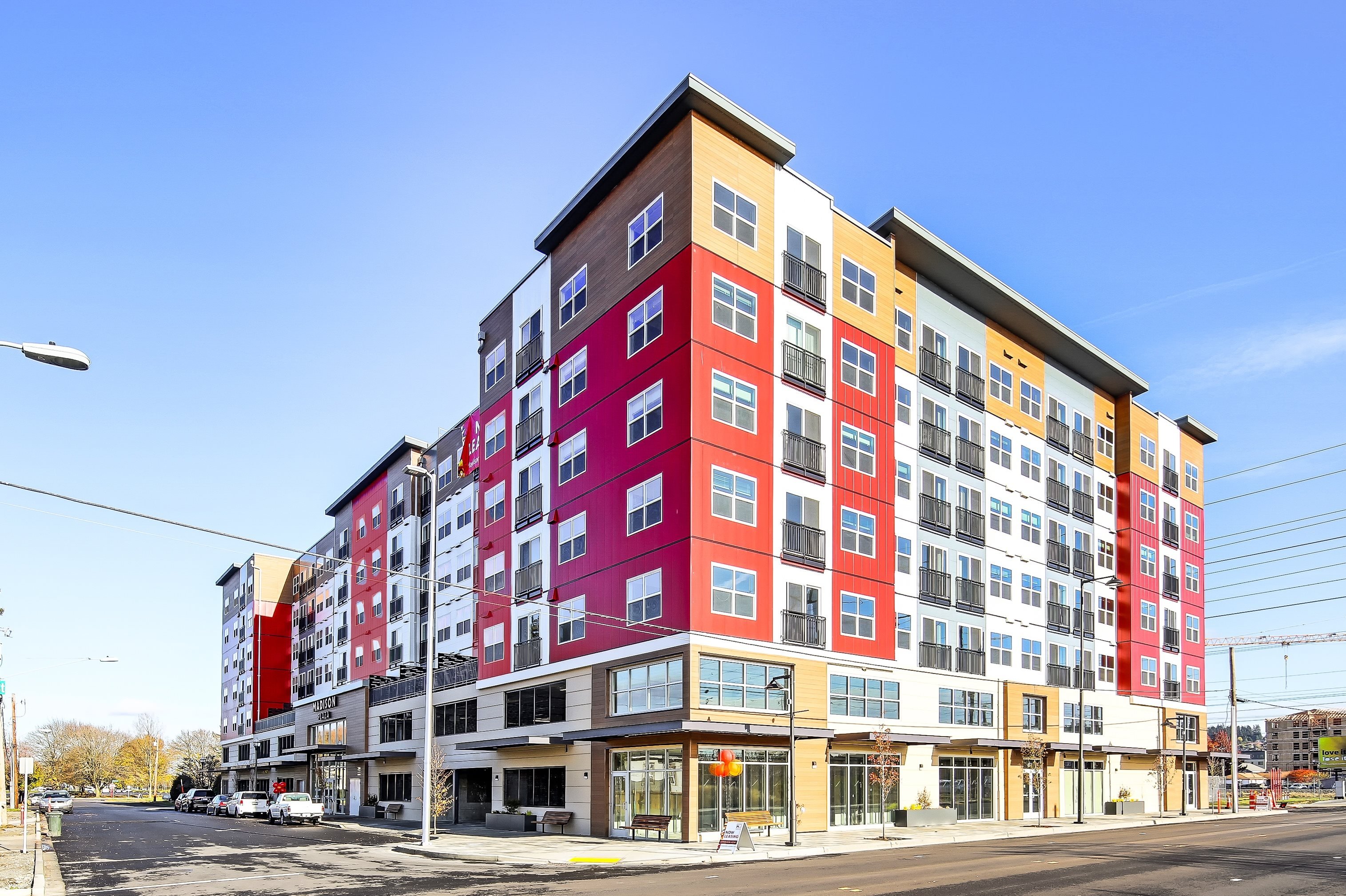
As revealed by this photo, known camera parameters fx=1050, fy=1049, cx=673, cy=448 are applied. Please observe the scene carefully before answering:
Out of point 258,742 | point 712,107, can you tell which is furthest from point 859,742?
Result: point 258,742

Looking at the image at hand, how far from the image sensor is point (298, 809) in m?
59.4

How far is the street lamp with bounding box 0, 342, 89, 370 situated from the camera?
14.9 m

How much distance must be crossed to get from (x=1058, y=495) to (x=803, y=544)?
A: 83.3ft

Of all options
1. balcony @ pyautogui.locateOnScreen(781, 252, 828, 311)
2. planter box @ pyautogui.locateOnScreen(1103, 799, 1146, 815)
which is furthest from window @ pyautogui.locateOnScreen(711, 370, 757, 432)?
planter box @ pyautogui.locateOnScreen(1103, 799, 1146, 815)

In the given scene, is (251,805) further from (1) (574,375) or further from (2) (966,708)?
(2) (966,708)

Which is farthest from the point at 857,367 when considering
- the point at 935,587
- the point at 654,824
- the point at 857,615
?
the point at 654,824

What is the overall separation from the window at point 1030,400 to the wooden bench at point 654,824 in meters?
33.0

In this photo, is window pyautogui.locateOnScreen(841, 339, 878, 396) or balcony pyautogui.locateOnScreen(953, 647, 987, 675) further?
balcony pyautogui.locateOnScreen(953, 647, 987, 675)

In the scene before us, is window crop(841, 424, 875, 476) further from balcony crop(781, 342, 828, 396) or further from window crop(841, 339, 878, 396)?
balcony crop(781, 342, 828, 396)

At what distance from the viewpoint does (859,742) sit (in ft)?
143

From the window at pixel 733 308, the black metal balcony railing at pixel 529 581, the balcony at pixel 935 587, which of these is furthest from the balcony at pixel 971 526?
the black metal balcony railing at pixel 529 581

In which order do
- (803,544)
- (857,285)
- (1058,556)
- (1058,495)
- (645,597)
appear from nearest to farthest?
(645,597) < (803,544) < (857,285) < (1058,556) < (1058,495)

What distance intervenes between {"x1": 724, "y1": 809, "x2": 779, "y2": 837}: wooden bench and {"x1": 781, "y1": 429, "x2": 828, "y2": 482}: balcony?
13.0 m

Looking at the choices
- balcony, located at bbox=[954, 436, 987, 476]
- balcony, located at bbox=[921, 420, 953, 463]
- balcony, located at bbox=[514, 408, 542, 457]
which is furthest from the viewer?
balcony, located at bbox=[954, 436, 987, 476]
